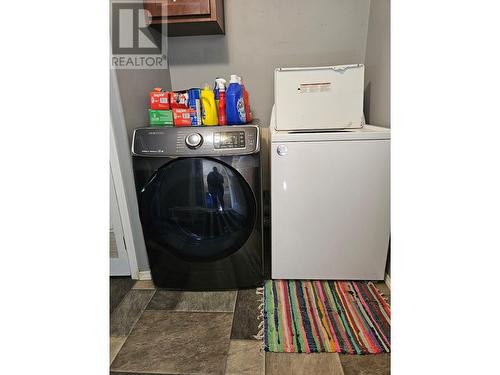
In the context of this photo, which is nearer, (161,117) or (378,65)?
(161,117)

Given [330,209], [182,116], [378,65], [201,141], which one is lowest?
[330,209]

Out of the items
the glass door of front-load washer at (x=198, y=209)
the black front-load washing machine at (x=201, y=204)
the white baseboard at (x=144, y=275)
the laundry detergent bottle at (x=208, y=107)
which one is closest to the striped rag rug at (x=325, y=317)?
the black front-load washing machine at (x=201, y=204)

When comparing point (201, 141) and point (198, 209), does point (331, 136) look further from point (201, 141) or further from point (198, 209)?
point (198, 209)

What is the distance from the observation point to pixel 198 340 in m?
1.16

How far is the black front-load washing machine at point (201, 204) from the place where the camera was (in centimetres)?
128

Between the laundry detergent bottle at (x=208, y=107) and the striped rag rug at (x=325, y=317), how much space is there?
3.12 feet

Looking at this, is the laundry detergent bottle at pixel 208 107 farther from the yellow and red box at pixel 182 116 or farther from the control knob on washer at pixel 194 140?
the control knob on washer at pixel 194 140

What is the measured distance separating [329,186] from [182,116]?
842 millimetres

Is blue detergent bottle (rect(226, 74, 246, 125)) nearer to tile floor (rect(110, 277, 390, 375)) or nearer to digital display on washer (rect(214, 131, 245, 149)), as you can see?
digital display on washer (rect(214, 131, 245, 149))

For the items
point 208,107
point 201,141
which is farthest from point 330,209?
point 208,107
